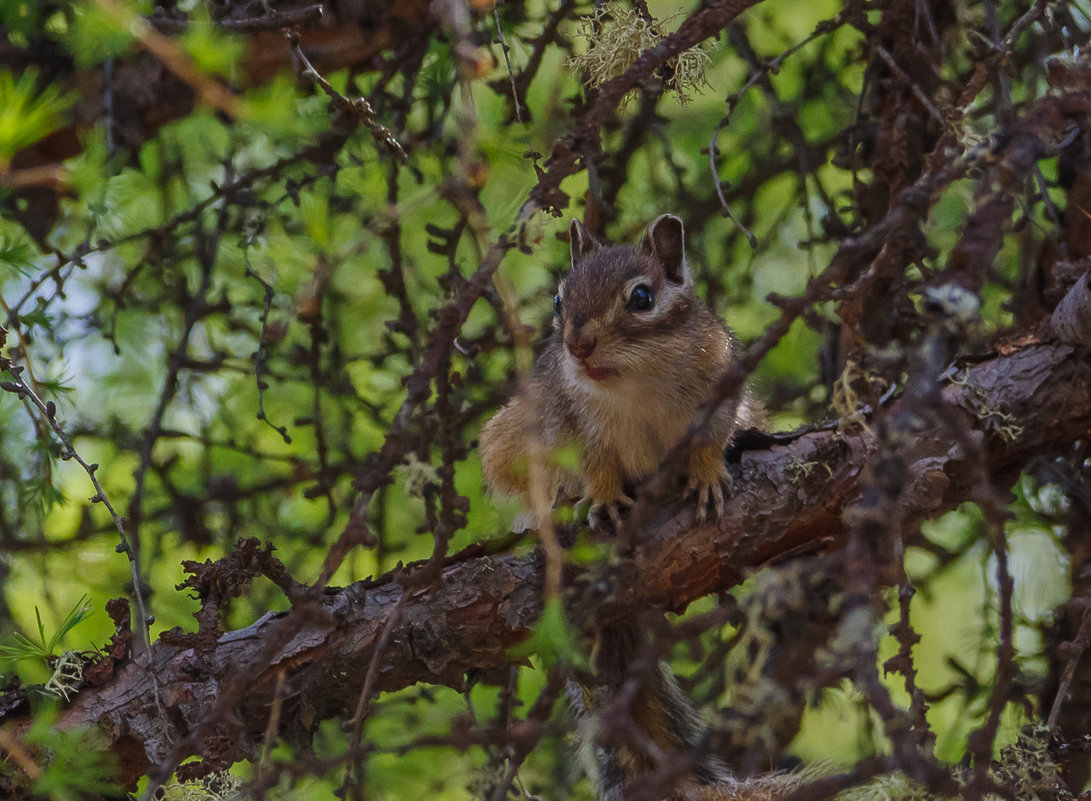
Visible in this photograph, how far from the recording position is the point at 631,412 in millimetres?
3152

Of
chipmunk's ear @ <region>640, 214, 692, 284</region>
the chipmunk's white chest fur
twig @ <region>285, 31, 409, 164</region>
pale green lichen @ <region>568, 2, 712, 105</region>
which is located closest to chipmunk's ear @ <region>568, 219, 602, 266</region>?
chipmunk's ear @ <region>640, 214, 692, 284</region>

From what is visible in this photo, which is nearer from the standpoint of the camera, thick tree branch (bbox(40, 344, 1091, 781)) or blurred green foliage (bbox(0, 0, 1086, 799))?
thick tree branch (bbox(40, 344, 1091, 781))

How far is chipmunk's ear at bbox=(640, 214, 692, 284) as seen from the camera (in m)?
3.25

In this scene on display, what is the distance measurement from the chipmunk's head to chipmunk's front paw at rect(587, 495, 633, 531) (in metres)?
0.40

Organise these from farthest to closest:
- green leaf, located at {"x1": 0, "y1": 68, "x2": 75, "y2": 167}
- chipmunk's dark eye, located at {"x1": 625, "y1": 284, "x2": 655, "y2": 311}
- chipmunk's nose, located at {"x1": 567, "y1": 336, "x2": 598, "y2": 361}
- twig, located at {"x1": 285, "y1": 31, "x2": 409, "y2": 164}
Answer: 1. chipmunk's dark eye, located at {"x1": 625, "y1": 284, "x2": 655, "y2": 311}
2. chipmunk's nose, located at {"x1": 567, "y1": 336, "x2": 598, "y2": 361}
3. twig, located at {"x1": 285, "y1": 31, "x2": 409, "y2": 164}
4. green leaf, located at {"x1": 0, "y1": 68, "x2": 75, "y2": 167}

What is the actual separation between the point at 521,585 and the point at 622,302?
819 millimetres

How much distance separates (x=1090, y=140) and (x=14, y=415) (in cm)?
323

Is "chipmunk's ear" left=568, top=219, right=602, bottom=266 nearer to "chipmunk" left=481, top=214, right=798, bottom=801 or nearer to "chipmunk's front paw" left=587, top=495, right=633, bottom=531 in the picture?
"chipmunk" left=481, top=214, right=798, bottom=801

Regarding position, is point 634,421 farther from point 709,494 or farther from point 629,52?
point 629,52

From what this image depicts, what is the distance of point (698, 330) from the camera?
10.6 feet

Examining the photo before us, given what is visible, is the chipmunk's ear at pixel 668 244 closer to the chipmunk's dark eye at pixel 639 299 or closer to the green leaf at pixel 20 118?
the chipmunk's dark eye at pixel 639 299

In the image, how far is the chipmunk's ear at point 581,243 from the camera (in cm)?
326

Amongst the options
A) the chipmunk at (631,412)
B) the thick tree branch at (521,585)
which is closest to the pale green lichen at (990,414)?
the thick tree branch at (521,585)

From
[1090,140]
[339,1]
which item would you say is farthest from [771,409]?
[339,1]
